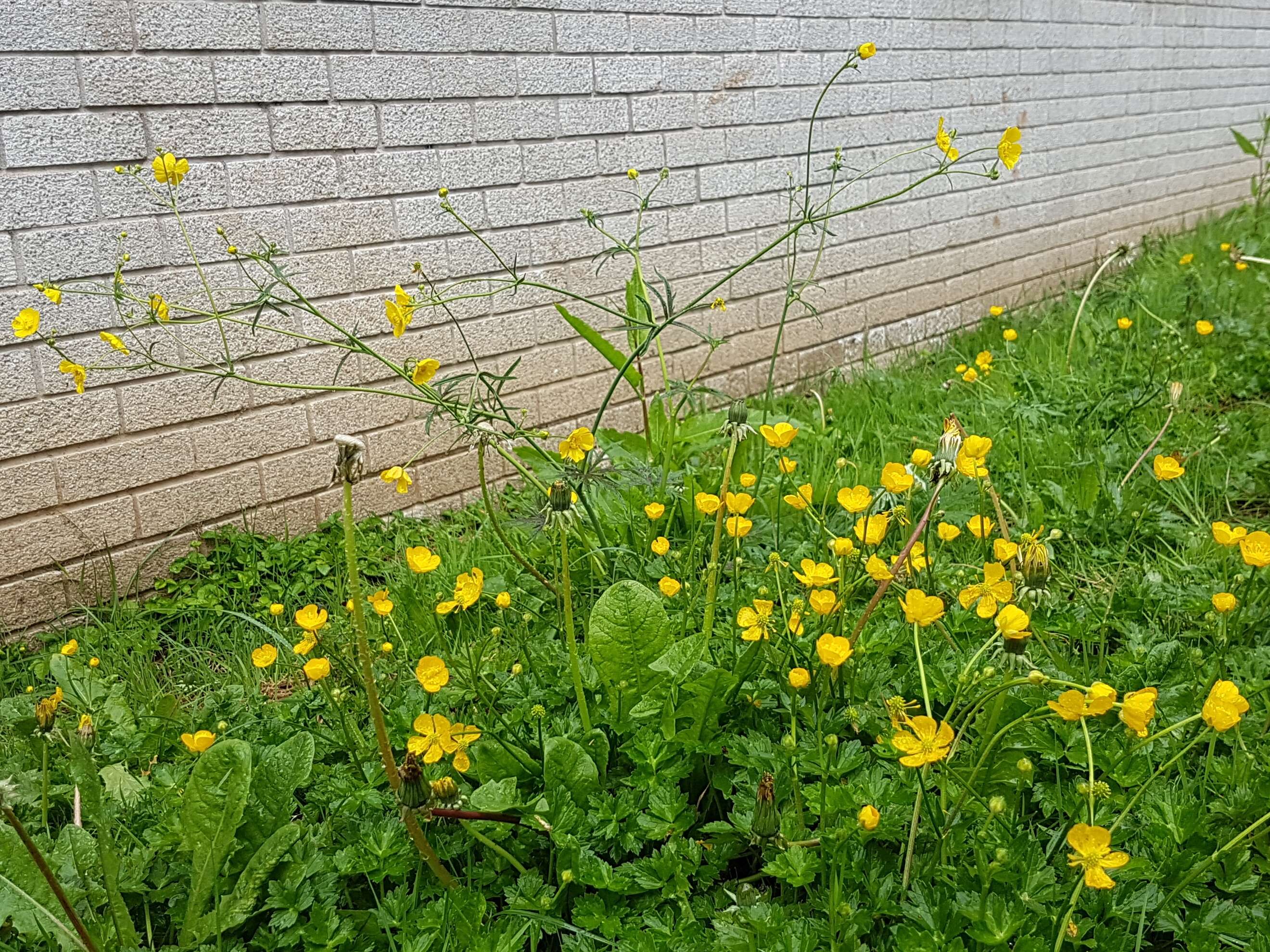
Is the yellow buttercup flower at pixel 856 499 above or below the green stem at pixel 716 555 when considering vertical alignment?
above

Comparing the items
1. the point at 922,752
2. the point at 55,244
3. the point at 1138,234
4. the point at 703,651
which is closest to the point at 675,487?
the point at 703,651

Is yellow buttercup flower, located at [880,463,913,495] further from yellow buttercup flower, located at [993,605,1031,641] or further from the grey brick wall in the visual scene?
the grey brick wall

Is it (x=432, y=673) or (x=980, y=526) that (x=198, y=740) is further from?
(x=980, y=526)

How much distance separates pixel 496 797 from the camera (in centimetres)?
117

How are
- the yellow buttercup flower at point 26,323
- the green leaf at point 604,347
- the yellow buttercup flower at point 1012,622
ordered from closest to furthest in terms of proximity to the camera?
the yellow buttercup flower at point 1012,622 < the yellow buttercup flower at point 26,323 < the green leaf at point 604,347

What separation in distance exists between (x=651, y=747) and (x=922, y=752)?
1.27 feet

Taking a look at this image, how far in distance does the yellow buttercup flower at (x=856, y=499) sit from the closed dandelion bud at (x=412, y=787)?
25.8 inches

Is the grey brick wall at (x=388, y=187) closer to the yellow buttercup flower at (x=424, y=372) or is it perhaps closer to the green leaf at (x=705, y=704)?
the yellow buttercup flower at (x=424, y=372)

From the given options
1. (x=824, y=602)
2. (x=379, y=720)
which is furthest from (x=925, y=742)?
(x=379, y=720)

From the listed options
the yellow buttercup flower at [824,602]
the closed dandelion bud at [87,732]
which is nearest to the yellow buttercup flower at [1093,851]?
the yellow buttercup flower at [824,602]

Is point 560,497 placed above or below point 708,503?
above

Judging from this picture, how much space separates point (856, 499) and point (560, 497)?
16.5 inches

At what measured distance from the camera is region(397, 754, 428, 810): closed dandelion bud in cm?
100

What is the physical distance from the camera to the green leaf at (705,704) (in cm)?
127
